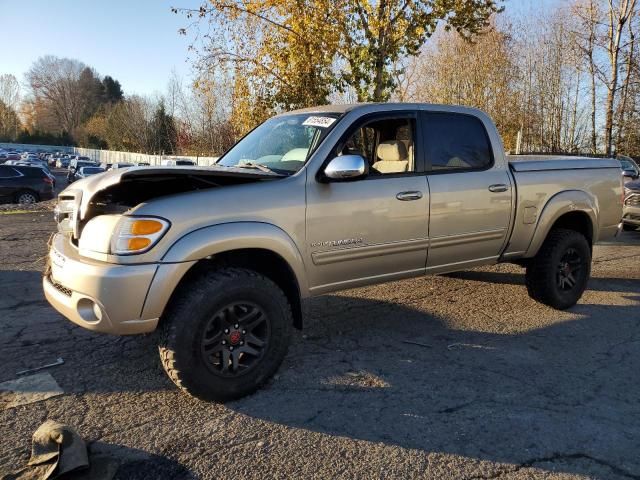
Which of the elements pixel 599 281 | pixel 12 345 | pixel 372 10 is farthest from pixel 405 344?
pixel 372 10

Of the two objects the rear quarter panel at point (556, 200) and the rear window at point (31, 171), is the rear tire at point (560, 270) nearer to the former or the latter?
the rear quarter panel at point (556, 200)

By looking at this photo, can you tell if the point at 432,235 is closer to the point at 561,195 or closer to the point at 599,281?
the point at 561,195

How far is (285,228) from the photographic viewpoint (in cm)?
362

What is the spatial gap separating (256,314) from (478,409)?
1546 millimetres

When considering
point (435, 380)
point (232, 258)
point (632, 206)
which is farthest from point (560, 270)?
point (632, 206)

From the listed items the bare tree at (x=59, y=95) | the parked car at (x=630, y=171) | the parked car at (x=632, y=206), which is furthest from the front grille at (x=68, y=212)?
the bare tree at (x=59, y=95)

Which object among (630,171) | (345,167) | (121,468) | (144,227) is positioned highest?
(630,171)

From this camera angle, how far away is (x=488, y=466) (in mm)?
2770

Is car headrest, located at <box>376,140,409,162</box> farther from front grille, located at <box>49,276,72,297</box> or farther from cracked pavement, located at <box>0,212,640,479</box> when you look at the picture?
front grille, located at <box>49,276,72,297</box>

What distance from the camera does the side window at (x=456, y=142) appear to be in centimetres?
459

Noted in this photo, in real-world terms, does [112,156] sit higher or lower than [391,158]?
higher

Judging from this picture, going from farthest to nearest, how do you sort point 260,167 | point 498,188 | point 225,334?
point 498,188 → point 260,167 → point 225,334

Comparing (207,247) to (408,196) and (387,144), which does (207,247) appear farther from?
(387,144)

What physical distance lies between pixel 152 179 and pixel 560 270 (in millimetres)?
4232
